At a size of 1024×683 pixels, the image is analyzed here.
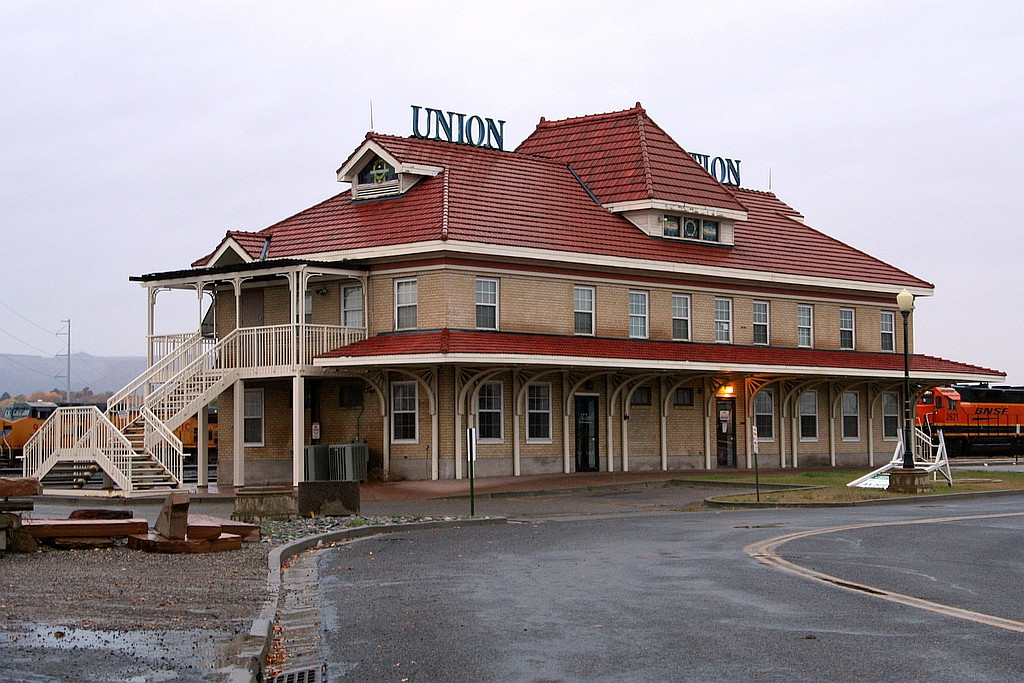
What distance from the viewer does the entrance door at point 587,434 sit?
125ft

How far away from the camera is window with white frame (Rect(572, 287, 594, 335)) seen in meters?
37.6

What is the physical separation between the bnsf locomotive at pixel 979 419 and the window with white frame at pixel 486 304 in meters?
30.4

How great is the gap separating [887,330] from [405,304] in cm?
1896

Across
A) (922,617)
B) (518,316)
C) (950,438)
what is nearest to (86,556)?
(922,617)

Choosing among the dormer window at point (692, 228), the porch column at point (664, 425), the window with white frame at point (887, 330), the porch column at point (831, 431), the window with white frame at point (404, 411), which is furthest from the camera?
the window with white frame at point (887, 330)

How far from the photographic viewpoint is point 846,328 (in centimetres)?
4484

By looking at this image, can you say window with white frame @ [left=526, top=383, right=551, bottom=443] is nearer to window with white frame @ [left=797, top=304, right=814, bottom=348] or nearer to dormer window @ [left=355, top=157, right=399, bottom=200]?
dormer window @ [left=355, top=157, right=399, bottom=200]

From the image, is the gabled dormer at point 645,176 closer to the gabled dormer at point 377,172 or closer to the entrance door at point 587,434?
the entrance door at point 587,434

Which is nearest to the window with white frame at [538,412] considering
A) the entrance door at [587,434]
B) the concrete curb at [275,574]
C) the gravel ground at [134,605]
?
the entrance door at [587,434]

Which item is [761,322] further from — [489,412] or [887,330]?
[489,412]

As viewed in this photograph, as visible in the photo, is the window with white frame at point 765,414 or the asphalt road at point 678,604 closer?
the asphalt road at point 678,604

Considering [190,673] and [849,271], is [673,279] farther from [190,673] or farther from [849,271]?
[190,673]

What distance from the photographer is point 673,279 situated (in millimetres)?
39906

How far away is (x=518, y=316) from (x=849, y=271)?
14196mm
